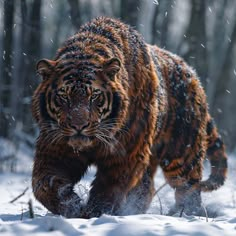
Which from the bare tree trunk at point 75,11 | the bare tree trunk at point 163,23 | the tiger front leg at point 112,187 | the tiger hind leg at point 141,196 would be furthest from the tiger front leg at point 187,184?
the bare tree trunk at point 163,23

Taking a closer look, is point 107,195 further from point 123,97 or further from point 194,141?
point 194,141

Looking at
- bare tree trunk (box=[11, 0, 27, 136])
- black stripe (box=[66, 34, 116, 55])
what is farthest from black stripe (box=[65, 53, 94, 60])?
bare tree trunk (box=[11, 0, 27, 136])

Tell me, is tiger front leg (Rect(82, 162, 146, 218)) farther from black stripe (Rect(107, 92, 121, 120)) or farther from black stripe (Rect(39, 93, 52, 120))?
black stripe (Rect(39, 93, 52, 120))

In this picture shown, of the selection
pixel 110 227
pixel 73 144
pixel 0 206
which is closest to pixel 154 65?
pixel 73 144

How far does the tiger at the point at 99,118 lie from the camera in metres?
5.02

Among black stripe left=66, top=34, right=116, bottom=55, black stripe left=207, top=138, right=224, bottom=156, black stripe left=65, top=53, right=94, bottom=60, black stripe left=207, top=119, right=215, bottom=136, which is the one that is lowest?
black stripe left=207, top=138, right=224, bottom=156

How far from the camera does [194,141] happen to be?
22.7 ft

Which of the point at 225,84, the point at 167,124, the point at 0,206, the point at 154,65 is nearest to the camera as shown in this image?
the point at 0,206

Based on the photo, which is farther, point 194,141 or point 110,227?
point 194,141

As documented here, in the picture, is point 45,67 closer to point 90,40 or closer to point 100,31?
point 90,40

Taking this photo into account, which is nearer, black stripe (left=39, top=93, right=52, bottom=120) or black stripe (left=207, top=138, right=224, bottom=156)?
black stripe (left=39, top=93, right=52, bottom=120)

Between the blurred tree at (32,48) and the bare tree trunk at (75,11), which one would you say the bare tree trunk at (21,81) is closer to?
the blurred tree at (32,48)

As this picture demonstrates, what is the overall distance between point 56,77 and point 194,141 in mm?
2289

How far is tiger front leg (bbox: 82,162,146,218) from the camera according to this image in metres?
5.29
